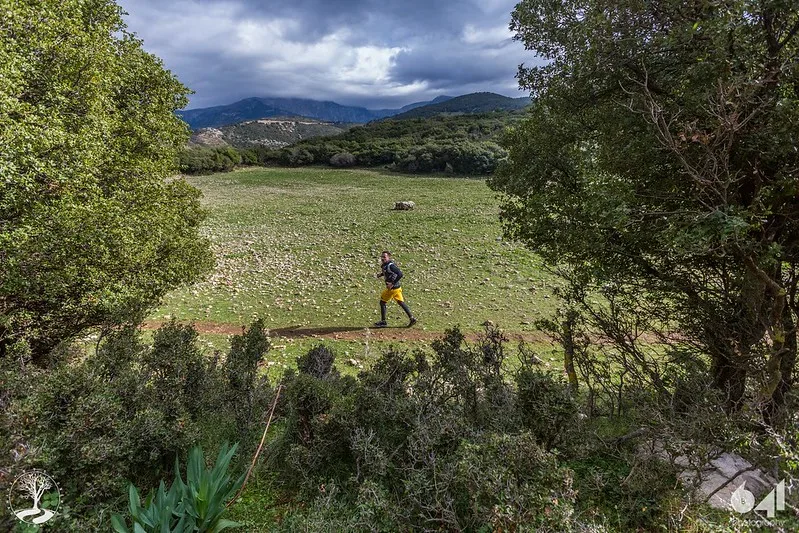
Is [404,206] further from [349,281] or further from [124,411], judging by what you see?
[124,411]

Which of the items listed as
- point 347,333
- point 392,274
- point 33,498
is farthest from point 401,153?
point 33,498

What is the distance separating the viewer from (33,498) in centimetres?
438

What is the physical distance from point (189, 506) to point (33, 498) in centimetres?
165

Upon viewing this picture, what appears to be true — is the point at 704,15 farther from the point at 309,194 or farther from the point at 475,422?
the point at 309,194

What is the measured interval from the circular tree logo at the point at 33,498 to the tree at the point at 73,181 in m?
4.24

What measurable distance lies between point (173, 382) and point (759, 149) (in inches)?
359

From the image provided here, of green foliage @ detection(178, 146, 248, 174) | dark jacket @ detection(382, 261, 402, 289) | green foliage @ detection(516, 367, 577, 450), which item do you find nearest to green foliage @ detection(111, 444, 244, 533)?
green foliage @ detection(516, 367, 577, 450)

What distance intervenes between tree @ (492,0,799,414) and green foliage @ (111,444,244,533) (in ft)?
20.2

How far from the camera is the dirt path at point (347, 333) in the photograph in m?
14.0

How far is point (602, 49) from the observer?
21.9 feet

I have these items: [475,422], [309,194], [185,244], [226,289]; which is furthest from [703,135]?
[309,194]

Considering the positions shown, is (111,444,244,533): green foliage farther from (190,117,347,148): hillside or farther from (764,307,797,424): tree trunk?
(190,117,347,148): hillside

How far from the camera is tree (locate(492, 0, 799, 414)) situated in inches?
193

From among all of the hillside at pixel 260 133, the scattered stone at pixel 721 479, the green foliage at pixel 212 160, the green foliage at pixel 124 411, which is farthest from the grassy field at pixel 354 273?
the hillside at pixel 260 133
